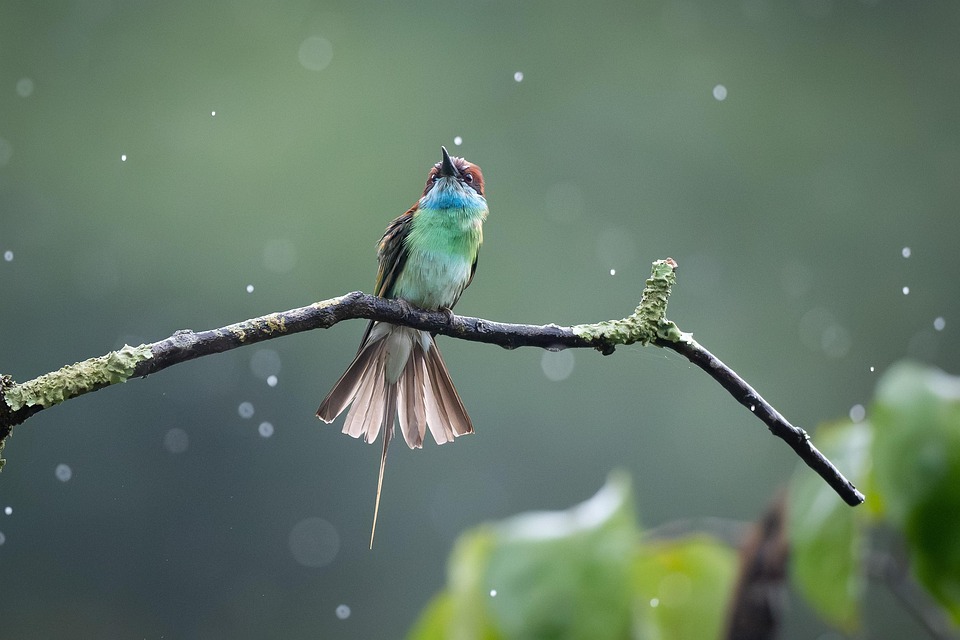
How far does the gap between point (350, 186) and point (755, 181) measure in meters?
2.97

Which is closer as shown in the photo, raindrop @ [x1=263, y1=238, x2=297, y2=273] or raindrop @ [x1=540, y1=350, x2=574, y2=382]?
raindrop @ [x1=263, y1=238, x2=297, y2=273]

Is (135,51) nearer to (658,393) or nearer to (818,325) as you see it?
(658,393)

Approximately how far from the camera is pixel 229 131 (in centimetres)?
705

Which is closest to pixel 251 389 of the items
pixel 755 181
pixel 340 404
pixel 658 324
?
pixel 755 181

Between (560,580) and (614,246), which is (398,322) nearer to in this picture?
(560,580)

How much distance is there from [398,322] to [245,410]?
4998mm

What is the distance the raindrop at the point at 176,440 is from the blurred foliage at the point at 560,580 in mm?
5166

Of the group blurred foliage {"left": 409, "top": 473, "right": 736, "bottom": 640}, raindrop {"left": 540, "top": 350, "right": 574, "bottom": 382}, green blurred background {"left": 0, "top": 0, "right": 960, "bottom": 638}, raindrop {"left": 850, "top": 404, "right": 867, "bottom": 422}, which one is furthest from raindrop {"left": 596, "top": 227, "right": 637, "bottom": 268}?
blurred foliage {"left": 409, "top": 473, "right": 736, "bottom": 640}

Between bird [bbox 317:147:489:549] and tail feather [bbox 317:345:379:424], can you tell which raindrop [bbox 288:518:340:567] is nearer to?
bird [bbox 317:147:489:549]

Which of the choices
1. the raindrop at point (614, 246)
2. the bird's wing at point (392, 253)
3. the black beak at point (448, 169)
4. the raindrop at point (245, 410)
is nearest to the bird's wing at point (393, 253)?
the bird's wing at point (392, 253)

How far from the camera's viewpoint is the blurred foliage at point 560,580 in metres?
0.95

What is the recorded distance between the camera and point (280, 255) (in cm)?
658

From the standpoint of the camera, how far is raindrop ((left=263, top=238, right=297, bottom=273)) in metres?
6.54

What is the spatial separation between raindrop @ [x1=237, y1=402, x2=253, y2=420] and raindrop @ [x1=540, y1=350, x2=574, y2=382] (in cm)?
192
